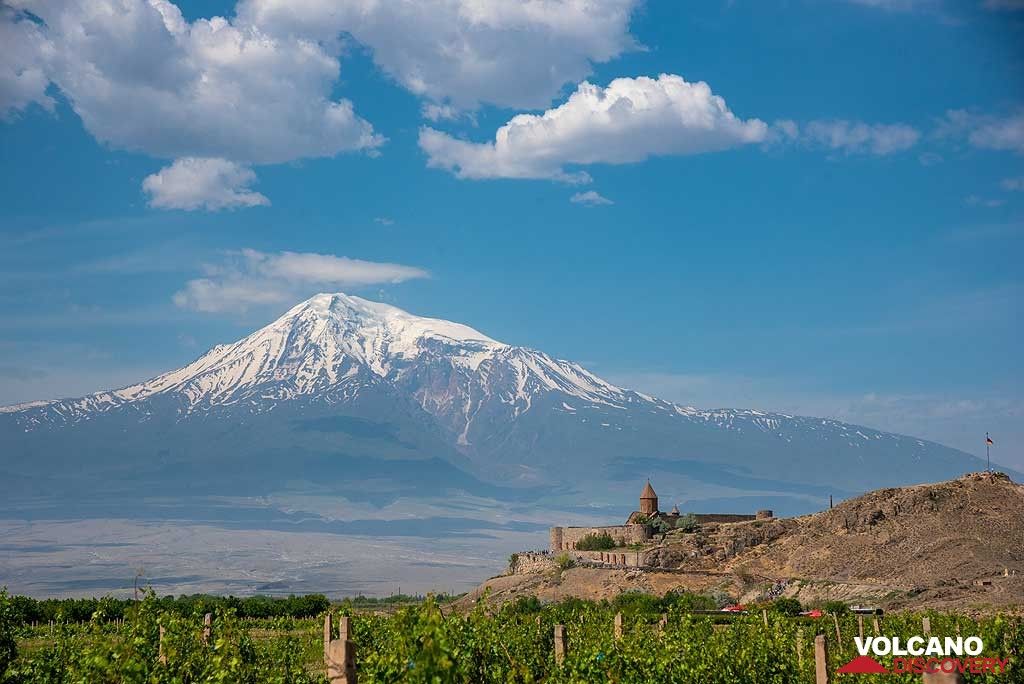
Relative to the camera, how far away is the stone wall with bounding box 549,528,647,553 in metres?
82.6

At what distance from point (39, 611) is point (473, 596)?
94.7 ft

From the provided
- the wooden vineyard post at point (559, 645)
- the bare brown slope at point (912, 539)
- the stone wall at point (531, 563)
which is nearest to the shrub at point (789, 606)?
the bare brown slope at point (912, 539)

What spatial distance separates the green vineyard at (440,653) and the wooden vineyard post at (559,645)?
0.18ft

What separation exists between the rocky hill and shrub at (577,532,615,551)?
3.81 metres

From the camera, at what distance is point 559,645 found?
23047mm

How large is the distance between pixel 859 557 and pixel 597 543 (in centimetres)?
1940

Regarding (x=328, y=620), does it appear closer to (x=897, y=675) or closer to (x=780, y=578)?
(x=897, y=675)

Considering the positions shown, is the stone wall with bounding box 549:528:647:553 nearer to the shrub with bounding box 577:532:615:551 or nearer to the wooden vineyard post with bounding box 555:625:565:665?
the shrub with bounding box 577:532:615:551

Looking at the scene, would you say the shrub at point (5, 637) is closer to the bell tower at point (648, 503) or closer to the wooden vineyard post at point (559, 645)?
the wooden vineyard post at point (559, 645)

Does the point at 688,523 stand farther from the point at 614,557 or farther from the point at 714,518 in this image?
the point at 614,557

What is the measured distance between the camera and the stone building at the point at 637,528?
83.0 metres

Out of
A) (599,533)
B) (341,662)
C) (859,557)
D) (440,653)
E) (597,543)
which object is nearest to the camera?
(341,662)

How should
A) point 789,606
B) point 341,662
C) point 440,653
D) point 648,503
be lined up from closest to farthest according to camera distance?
1. point 341,662
2. point 440,653
3. point 789,606
4. point 648,503

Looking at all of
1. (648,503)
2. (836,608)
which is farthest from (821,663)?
(648,503)
